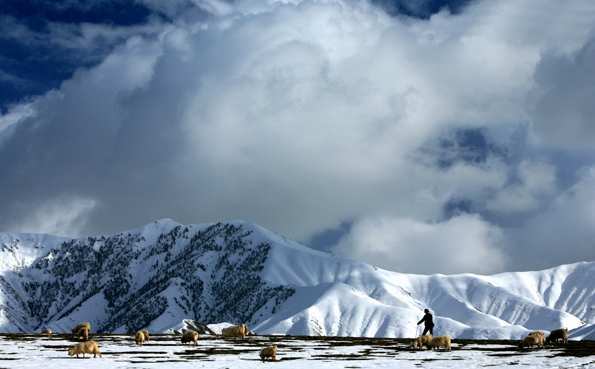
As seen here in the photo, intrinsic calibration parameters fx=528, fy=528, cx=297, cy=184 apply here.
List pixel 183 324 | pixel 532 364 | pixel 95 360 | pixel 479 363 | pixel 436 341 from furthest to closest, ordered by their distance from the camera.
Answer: pixel 183 324 → pixel 436 341 → pixel 95 360 → pixel 479 363 → pixel 532 364

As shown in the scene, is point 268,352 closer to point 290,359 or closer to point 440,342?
point 290,359

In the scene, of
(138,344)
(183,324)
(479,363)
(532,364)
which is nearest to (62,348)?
(138,344)

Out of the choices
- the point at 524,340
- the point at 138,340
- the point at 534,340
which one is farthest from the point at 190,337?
the point at 534,340

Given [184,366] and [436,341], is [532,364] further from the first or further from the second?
[184,366]

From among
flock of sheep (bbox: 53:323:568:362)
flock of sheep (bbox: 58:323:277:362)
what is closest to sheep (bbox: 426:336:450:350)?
flock of sheep (bbox: 53:323:568:362)

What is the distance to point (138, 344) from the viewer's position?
53281 millimetres

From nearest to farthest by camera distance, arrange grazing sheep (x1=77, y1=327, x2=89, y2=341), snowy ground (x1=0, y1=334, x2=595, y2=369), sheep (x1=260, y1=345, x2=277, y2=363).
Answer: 1. snowy ground (x1=0, y1=334, x2=595, y2=369)
2. sheep (x1=260, y1=345, x2=277, y2=363)
3. grazing sheep (x1=77, y1=327, x2=89, y2=341)

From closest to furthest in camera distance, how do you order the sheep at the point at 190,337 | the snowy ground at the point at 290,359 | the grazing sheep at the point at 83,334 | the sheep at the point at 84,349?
the snowy ground at the point at 290,359 < the sheep at the point at 84,349 < the grazing sheep at the point at 83,334 < the sheep at the point at 190,337

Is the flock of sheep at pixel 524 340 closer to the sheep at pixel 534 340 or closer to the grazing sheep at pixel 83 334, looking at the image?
the sheep at pixel 534 340

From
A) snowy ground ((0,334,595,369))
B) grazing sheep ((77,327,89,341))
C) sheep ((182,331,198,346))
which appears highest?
grazing sheep ((77,327,89,341))

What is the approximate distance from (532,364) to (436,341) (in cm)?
1483

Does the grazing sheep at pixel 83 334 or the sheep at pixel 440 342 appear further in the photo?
the grazing sheep at pixel 83 334

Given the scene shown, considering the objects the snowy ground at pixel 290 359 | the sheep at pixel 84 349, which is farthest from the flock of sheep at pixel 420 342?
the snowy ground at pixel 290 359

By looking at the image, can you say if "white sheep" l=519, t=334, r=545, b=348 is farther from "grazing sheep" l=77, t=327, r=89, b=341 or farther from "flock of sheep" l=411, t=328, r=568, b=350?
"grazing sheep" l=77, t=327, r=89, b=341
